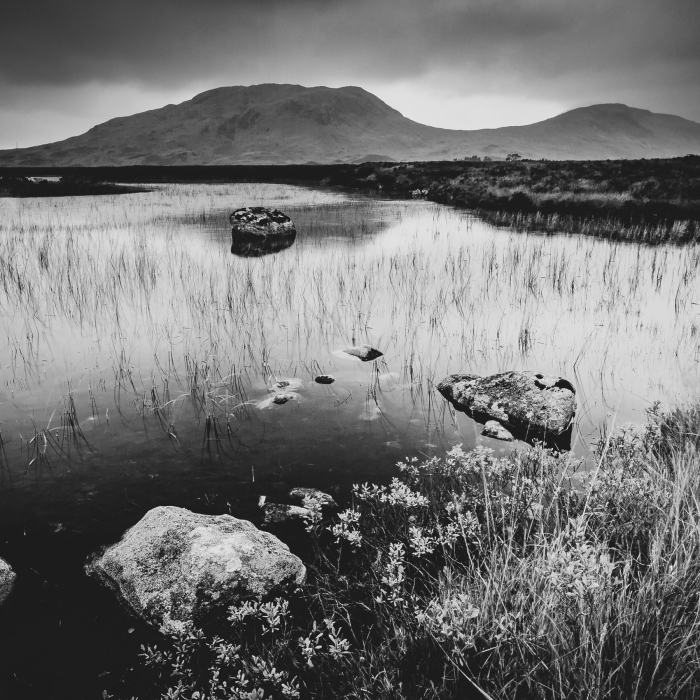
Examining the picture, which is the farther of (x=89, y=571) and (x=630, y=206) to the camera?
(x=630, y=206)

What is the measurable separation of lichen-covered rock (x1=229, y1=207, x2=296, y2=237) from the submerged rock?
454 inches

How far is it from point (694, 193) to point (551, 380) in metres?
26.6

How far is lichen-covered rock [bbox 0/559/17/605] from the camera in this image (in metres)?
3.11

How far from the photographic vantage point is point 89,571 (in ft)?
11.0

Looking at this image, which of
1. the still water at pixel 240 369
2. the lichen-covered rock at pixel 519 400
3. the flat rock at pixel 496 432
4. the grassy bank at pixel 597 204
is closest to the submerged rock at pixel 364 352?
the still water at pixel 240 369

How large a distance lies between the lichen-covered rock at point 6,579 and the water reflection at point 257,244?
12457 mm

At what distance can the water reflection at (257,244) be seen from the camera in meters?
15.4

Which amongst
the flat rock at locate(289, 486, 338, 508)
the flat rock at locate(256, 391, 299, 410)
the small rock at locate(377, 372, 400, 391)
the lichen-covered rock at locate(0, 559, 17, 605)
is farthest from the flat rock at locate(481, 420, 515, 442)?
the lichen-covered rock at locate(0, 559, 17, 605)

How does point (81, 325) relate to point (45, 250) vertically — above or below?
below

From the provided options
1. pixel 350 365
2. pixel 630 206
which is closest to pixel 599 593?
pixel 350 365

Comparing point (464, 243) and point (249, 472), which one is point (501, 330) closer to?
point (249, 472)

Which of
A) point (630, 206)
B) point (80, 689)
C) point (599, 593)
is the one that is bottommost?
point (80, 689)

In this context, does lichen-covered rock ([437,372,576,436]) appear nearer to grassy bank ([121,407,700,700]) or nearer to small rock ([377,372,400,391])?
small rock ([377,372,400,391])

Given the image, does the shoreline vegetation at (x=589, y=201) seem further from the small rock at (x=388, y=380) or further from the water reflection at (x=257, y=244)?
the small rock at (x=388, y=380)
